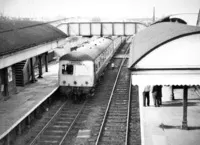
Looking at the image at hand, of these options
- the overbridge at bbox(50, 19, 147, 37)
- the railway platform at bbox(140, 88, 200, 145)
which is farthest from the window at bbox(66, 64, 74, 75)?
the overbridge at bbox(50, 19, 147, 37)

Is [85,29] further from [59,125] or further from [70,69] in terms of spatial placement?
[59,125]

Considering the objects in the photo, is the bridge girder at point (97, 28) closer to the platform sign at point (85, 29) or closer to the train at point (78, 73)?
the platform sign at point (85, 29)

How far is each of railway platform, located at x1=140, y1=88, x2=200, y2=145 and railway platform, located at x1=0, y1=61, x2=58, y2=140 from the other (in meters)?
6.20

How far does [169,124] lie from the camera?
10.8 m

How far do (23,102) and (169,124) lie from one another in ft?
31.7

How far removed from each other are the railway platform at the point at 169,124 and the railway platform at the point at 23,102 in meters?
6.20

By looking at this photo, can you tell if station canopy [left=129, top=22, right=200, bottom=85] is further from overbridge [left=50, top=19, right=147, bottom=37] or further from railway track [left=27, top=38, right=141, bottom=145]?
overbridge [left=50, top=19, right=147, bottom=37]

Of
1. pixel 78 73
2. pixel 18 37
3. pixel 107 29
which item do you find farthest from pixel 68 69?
pixel 107 29

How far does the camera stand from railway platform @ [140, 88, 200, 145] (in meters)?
9.25

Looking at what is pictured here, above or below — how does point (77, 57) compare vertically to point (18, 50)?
below

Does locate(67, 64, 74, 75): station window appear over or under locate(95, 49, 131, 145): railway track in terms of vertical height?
over

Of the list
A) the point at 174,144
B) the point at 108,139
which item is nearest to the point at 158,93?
the point at 108,139

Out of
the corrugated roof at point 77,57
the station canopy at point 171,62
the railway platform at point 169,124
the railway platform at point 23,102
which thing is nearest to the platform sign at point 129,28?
the railway platform at point 23,102

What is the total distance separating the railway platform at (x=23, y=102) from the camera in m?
13.4
